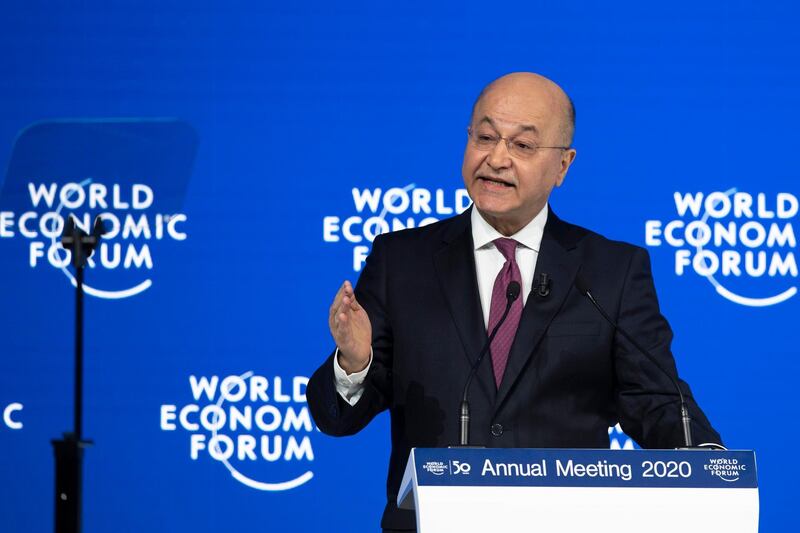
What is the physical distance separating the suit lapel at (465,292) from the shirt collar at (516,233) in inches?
0.7

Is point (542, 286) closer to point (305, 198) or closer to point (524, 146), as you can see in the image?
point (524, 146)

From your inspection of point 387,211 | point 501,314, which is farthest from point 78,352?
point 387,211

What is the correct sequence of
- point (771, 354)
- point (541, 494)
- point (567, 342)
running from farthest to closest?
1. point (771, 354)
2. point (567, 342)
3. point (541, 494)

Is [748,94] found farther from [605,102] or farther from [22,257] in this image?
[22,257]

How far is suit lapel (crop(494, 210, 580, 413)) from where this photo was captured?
2156mm

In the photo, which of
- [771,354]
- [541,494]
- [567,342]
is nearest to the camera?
[541,494]

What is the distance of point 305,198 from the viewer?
3.40m

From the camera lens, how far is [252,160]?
11.2 feet

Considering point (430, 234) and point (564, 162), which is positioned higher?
point (564, 162)

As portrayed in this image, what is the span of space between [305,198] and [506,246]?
1.21 metres

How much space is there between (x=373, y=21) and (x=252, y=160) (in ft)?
1.87

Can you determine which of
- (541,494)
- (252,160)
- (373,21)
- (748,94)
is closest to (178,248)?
(252,160)

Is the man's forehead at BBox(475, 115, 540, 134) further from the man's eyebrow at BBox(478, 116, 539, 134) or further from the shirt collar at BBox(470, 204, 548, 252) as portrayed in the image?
the shirt collar at BBox(470, 204, 548, 252)

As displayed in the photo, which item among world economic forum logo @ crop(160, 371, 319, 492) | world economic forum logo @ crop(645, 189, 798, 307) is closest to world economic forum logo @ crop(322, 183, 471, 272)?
world economic forum logo @ crop(160, 371, 319, 492)
